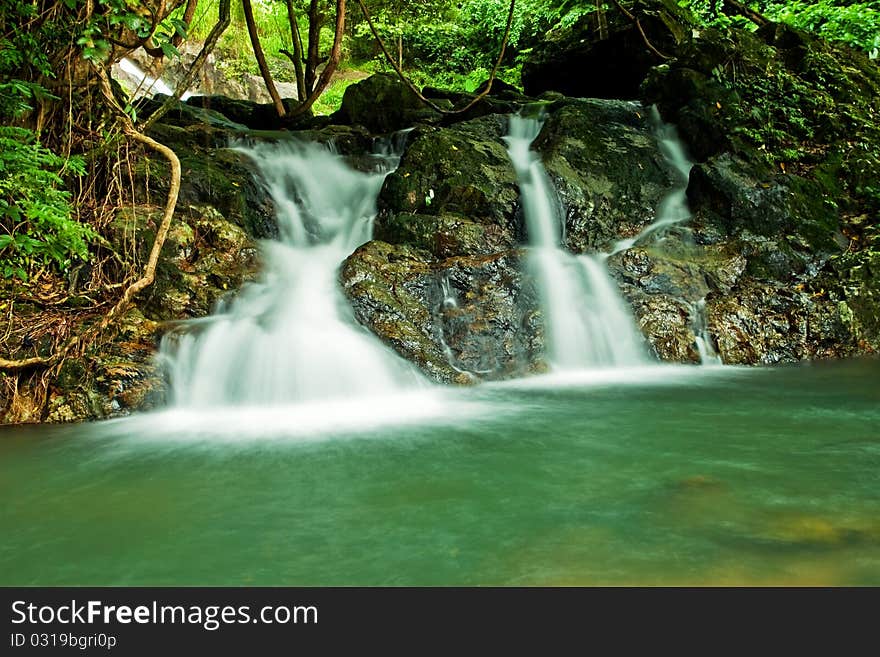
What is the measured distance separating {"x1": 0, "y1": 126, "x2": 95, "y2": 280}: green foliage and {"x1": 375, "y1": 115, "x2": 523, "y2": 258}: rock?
3.28 m

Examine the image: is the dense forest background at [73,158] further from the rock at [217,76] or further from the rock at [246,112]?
the rock at [217,76]

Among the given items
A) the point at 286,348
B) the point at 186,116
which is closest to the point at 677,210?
the point at 286,348

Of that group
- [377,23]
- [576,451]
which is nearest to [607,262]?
[576,451]

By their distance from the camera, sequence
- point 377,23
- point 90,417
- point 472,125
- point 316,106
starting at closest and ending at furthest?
point 90,417 → point 472,125 → point 377,23 → point 316,106

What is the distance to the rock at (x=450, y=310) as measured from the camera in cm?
606

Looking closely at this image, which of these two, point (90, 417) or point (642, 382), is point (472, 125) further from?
point (90, 417)

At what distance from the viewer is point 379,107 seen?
1093 centimetres

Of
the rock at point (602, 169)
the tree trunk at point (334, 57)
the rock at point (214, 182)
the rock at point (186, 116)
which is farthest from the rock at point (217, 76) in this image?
the rock at point (602, 169)

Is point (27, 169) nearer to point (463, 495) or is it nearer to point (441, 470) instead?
point (441, 470)

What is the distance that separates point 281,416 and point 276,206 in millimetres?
3989

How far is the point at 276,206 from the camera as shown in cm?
817

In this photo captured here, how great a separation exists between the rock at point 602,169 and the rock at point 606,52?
2.30 metres

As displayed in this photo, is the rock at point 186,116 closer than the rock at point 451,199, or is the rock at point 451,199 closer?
the rock at point 451,199

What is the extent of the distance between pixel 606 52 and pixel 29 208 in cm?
967
